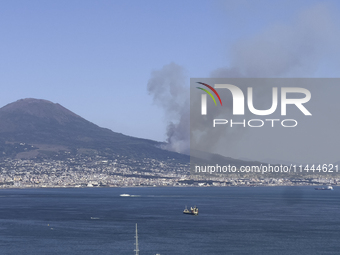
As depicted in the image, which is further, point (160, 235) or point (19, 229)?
point (19, 229)

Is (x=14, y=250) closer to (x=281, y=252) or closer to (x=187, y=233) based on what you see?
(x=187, y=233)

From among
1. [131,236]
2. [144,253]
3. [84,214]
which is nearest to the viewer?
[144,253]

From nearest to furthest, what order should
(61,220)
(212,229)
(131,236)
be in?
(131,236) < (212,229) < (61,220)

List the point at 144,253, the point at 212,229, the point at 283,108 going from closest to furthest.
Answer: the point at 144,253 → the point at 283,108 → the point at 212,229

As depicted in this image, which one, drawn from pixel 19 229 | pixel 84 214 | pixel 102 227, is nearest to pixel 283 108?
pixel 102 227

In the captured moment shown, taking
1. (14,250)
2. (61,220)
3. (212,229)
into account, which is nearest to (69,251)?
(14,250)

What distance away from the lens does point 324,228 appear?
120 metres

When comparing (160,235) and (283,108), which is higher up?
(283,108)

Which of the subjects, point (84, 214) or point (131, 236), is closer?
point (131, 236)

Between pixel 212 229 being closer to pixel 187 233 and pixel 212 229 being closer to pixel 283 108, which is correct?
pixel 187 233

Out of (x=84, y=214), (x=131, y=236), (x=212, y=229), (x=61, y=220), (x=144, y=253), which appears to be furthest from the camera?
(x=84, y=214)

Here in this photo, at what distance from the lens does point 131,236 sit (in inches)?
4154

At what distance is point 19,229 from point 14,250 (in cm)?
2942

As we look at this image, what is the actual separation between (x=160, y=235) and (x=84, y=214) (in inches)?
2191
